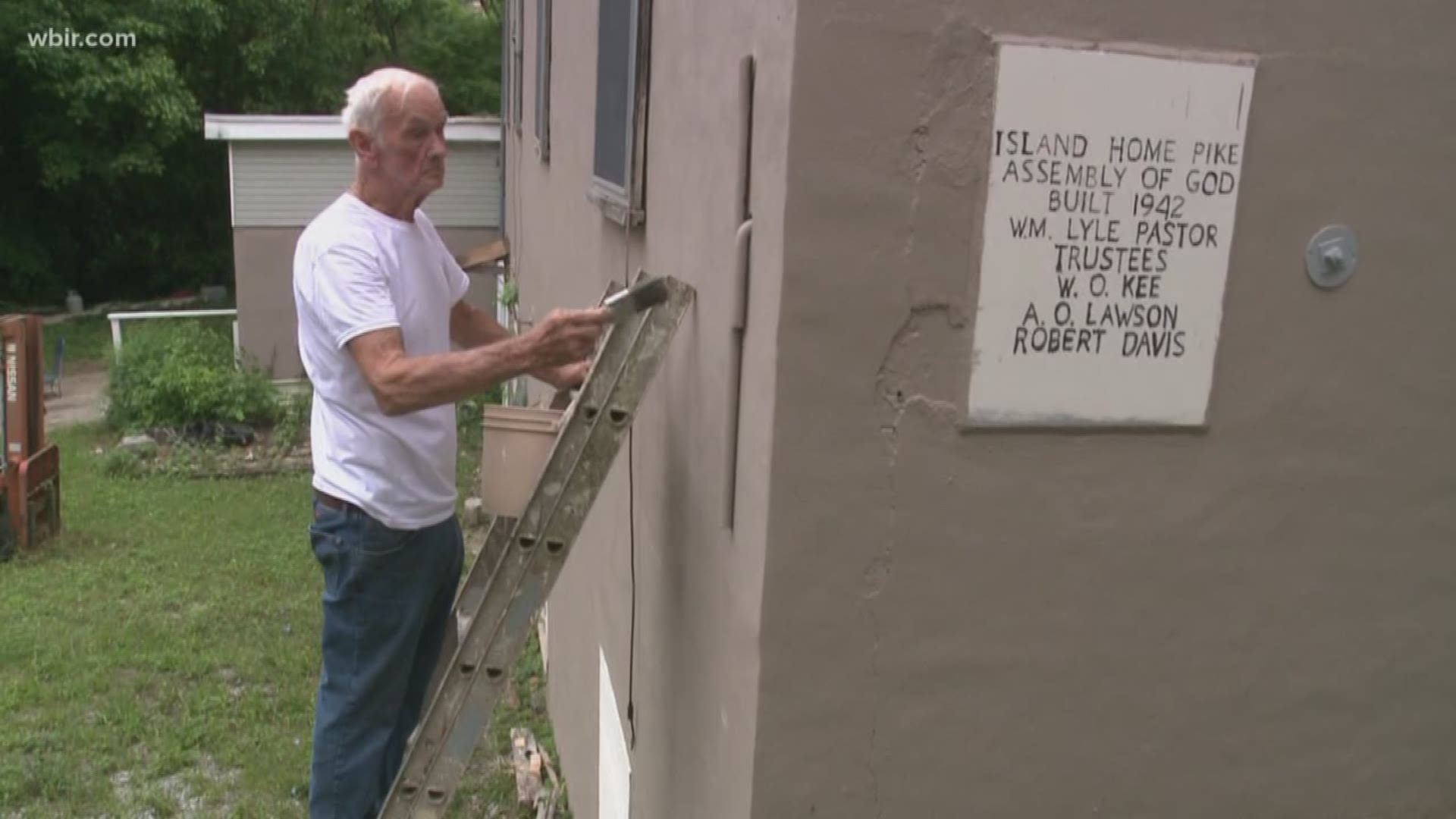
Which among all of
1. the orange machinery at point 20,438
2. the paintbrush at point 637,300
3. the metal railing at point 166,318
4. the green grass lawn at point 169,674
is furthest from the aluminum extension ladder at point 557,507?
the metal railing at point 166,318

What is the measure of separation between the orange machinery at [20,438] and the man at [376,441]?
219 inches

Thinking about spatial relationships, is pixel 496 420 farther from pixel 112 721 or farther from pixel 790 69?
pixel 112 721

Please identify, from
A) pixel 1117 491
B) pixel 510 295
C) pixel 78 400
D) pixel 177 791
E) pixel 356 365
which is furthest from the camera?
pixel 78 400

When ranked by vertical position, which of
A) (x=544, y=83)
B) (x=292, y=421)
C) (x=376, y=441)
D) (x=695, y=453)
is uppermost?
(x=544, y=83)

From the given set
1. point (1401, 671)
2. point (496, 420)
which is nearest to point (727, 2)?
point (496, 420)

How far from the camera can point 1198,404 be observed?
1926mm

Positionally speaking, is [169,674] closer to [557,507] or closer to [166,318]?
[557,507]

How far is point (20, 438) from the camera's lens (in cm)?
757

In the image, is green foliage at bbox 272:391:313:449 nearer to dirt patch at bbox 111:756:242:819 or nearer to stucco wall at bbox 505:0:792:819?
dirt patch at bbox 111:756:242:819

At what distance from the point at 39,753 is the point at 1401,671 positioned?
4.72 meters

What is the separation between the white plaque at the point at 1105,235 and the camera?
1.77m

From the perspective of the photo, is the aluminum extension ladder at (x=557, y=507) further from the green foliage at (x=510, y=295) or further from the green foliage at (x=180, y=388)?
the green foliage at (x=180, y=388)

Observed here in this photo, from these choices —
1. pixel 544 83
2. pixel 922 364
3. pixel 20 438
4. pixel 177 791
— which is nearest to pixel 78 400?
pixel 20 438

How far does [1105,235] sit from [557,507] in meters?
1.06
